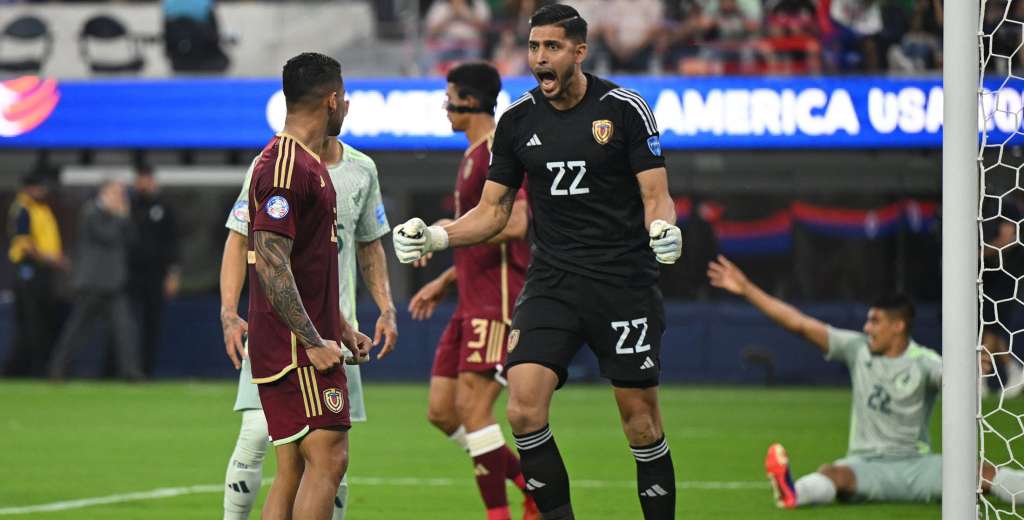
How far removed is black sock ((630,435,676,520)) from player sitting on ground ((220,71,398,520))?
112 centimetres

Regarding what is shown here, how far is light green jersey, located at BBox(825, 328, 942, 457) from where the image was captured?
8289mm

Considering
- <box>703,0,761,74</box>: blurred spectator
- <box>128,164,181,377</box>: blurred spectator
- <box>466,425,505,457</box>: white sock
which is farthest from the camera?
<box>128,164,181,377</box>: blurred spectator

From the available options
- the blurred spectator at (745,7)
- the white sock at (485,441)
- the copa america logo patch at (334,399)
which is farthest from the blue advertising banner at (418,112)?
the copa america logo patch at (334,399)

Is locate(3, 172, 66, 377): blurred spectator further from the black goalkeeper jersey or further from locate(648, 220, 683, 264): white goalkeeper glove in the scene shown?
locate(648, 220, 683, 264): white goalkeeper glove

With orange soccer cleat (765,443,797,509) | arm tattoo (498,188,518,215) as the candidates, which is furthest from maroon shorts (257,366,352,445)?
orange soccer cleat (765,443,797,509)

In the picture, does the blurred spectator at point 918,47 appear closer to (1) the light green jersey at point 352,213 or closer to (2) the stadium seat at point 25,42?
(2) the stadium seat at point 25,42

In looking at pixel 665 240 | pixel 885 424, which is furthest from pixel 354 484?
pixel 665 240

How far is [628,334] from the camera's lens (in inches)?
239

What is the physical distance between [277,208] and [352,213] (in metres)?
1.18

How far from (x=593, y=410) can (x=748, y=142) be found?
3.81m

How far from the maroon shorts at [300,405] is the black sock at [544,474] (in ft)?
3.32

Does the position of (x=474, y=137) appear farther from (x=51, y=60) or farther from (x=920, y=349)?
(x=51, y=60)

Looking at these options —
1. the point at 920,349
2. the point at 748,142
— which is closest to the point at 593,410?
the point at 748,142

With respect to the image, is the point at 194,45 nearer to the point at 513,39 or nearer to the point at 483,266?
the point at 513,39
